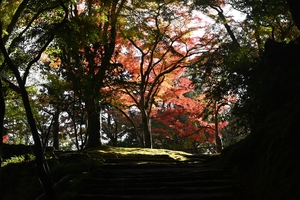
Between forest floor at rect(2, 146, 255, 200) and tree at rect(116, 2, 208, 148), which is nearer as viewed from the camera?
forest floor at rect(2, 146, 255, 200)

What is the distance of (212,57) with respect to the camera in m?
14.2

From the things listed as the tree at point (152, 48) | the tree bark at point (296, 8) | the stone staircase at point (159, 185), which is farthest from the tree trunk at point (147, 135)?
the tree bark at point (296, 8)

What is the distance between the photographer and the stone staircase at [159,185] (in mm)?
5840

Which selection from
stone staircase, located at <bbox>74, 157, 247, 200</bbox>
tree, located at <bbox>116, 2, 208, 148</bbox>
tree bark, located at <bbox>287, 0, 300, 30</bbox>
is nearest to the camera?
stone staircase, located at <bbox>74, 157, 247, 200</bbox>

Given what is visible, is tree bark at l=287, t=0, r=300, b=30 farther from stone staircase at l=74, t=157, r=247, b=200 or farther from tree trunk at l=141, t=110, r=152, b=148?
tree trunk at l=141, t=110, r=152, b=148

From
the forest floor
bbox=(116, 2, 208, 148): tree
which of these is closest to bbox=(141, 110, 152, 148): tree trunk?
bbox=(116, 2, 208, 148): tree

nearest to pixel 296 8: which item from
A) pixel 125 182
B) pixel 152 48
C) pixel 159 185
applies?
pixel 159 185

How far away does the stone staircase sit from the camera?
584 cm

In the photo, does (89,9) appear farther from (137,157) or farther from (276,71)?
(276,71)

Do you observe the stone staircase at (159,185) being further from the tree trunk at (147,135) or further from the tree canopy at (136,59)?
the tree trunk at (147,135)

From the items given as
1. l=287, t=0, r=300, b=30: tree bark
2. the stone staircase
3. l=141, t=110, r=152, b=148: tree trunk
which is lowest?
the stone staircase

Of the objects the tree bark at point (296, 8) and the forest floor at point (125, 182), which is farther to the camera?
the tree bark at point (296, 8)

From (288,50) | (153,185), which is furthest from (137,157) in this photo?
(288,50)

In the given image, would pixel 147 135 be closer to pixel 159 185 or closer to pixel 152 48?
pixel 152 48
